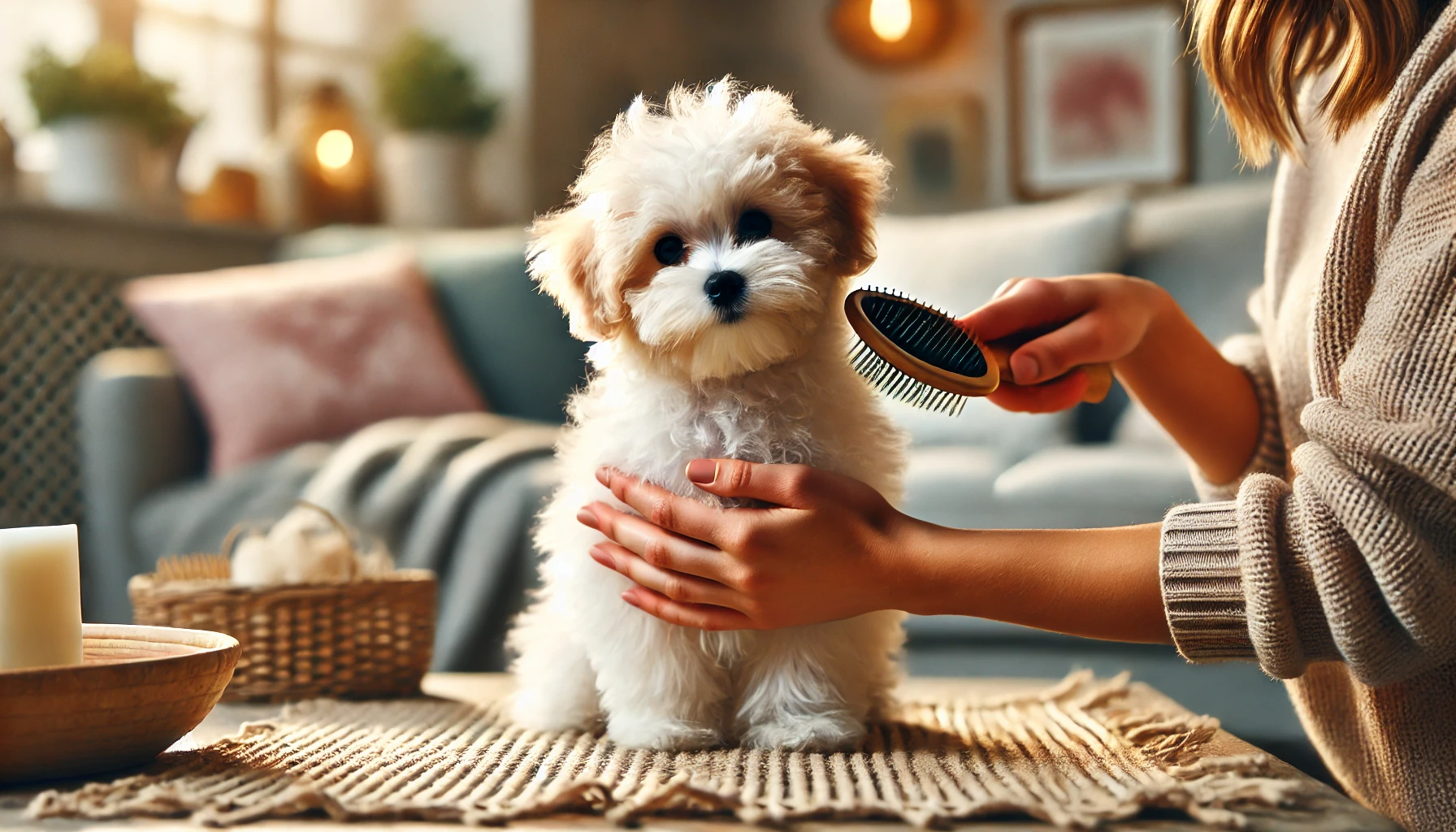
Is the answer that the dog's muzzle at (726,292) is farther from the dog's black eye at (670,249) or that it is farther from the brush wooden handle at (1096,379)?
the brush wooden handle at (1096,379)

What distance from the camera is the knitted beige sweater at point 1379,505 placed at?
0.72 metres

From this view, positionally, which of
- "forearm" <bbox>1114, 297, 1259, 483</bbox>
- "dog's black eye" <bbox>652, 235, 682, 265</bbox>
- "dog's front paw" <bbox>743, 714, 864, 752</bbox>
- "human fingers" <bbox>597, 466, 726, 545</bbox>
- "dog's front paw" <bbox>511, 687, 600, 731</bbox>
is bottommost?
"dog's front paw" <bbox>511, 687, 600, 731</bbox>

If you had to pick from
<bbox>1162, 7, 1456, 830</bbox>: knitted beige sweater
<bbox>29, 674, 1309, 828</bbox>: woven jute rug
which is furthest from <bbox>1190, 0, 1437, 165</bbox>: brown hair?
<bbox>29, 674, 1309, 828</bbox>: woven jute rug

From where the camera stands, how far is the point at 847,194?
1.03m

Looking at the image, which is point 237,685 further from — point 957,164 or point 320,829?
point 957,164

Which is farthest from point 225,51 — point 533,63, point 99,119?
point 533,63

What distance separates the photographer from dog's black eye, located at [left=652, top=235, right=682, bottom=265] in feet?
3.19

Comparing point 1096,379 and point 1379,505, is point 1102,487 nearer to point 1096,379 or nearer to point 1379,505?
point 1096,379

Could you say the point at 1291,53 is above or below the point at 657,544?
above

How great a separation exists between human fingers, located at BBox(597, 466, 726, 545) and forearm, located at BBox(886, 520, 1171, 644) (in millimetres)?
134

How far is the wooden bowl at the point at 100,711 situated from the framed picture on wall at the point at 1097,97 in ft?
13.2

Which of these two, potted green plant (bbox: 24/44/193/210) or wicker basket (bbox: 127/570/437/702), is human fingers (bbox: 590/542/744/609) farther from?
potted green plant (bbox: 24/44/193/210)

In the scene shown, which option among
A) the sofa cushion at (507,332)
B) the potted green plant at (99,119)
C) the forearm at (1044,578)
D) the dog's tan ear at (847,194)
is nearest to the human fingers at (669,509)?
the forearm at (1044,578)

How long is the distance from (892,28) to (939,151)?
50 cm
